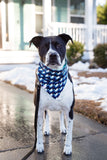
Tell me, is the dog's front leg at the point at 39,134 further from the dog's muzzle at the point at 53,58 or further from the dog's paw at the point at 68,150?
the dog's muzzle at the point at 53,58

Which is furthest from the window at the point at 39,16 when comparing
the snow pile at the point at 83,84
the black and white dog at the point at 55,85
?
the black and white dog at the point at 55,85

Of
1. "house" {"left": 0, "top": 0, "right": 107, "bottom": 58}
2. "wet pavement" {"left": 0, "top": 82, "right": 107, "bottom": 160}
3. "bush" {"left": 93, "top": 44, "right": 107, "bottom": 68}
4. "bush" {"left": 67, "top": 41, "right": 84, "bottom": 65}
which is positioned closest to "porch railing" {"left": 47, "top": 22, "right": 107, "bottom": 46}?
"house" {"left": 0, "top": 0, "right": 107, "bottom": 58}

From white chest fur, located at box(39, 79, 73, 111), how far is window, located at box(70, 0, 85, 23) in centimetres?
1339

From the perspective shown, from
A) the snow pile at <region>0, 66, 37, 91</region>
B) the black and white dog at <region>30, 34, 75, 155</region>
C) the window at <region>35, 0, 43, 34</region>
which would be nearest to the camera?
the black and white dog at <region>30, 34, 75, 155</region>

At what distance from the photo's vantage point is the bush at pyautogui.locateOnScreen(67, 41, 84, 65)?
11734mm

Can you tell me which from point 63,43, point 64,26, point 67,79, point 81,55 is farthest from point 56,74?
point 64,26

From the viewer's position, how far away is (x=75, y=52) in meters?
11.9

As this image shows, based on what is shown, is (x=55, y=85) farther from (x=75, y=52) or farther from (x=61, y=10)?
(x=61, y=10)

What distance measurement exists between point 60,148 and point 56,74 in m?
0.93

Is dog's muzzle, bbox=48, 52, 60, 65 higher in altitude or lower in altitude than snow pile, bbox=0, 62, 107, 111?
higher

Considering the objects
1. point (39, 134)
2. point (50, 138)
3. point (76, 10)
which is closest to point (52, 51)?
point (39, 134)

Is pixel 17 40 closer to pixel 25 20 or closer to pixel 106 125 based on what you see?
pixel 25 20

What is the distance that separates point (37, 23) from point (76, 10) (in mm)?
2907

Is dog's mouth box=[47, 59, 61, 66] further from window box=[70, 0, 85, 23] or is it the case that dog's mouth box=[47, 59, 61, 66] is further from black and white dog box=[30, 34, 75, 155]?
window box=[70, 0, 85, 23]
